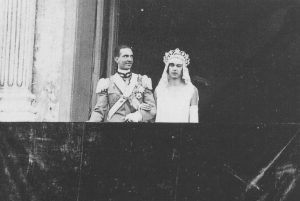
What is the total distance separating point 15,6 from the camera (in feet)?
26.7

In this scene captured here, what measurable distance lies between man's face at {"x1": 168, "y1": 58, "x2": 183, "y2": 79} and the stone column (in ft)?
6.71

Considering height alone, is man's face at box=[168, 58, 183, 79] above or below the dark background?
above

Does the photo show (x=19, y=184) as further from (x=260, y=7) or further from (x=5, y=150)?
(x=260, y=7)

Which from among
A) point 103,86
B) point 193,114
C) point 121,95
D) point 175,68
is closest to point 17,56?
point 103,86

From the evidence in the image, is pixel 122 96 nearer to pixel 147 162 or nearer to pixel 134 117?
pixel 134 117

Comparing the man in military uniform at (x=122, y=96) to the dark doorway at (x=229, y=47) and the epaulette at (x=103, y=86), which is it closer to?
the epaulette at (x=103, y=86)

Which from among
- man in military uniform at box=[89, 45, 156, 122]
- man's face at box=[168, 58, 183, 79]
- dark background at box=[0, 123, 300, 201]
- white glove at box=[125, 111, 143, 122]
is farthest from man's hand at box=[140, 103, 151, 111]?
dark background at box=[0, 123, 300, 201]

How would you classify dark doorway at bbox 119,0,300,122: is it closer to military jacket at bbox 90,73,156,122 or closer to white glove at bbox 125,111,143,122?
military jacket at bbox 90,73,156,122

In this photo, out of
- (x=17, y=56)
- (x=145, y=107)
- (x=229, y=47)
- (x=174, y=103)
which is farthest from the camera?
(x=229, y=47)

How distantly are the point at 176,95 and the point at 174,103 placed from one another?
4.0 inches

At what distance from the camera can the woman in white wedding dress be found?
7.22m

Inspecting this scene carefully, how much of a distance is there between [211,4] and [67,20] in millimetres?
2014

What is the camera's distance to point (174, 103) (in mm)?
7262

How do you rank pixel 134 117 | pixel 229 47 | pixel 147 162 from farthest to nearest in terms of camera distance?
pixel 229 47
pixel 134 117
pixel 147 162
